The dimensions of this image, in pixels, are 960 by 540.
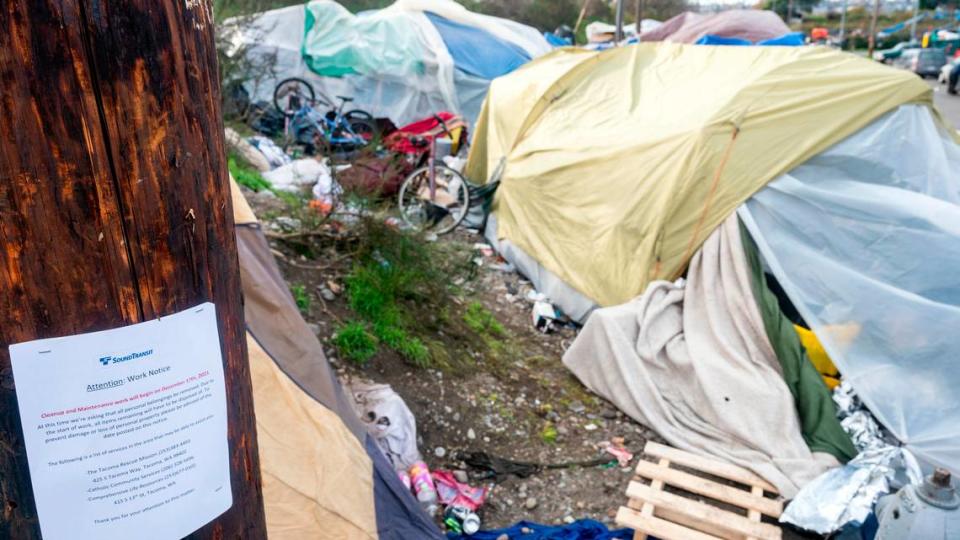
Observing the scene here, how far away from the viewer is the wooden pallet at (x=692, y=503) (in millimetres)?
3195

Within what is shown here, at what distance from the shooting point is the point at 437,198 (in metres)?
7.68

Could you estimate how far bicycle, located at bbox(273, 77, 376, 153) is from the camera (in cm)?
928

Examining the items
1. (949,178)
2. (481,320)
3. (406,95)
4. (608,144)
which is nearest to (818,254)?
(949,178)

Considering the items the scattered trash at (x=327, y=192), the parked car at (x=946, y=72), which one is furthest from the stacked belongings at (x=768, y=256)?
the parked car at (x=946, y=72)

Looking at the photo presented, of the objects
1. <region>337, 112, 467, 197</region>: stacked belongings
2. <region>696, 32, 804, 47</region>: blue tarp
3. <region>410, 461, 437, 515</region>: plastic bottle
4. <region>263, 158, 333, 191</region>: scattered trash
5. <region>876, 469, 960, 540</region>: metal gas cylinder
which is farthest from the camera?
<region>696, 32, 804, 47</region>: blue tarp

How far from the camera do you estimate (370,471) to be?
2834 mm

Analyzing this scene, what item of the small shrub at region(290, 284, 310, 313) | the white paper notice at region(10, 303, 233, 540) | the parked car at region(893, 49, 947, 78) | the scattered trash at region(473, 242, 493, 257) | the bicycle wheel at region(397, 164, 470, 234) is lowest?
the parked car at region(893, 49, 947, 78)

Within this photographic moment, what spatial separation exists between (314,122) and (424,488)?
7.22 meters

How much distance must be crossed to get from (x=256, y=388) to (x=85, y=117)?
1.93 metres

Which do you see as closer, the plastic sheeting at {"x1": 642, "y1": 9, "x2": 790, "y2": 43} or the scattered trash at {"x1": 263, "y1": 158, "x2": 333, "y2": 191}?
the scattered trash at {"x1": 263, "y1": 158, "x2": 333, "y2": 191}

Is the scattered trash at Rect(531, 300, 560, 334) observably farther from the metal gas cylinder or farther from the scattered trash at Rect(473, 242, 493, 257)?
the metal gas cylinder

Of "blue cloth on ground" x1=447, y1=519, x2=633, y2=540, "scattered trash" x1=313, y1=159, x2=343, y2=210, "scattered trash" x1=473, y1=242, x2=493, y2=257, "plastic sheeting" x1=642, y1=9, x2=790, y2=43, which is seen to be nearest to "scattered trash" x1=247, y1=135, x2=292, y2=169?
"scattered trash" x1=313, y1=159, x2=343, y2=210

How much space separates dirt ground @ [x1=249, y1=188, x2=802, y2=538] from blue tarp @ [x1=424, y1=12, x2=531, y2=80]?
7.96 metres

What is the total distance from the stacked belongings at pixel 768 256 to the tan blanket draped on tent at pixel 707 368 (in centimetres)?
1
